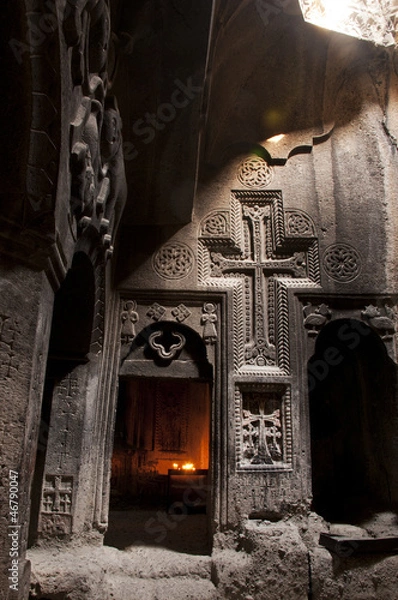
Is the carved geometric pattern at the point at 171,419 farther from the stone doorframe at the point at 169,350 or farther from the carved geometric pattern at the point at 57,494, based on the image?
the carved geometric pattern at the point at 57,494

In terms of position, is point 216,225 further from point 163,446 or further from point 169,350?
point 163,446

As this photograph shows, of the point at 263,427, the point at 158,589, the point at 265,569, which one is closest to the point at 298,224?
the point at 263,427

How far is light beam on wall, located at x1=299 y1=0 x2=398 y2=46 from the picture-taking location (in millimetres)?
4965

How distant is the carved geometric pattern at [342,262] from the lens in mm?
4605

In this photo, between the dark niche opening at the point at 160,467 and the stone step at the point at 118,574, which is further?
the dark niche opening at the point at 160,467

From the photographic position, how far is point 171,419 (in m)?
8.20

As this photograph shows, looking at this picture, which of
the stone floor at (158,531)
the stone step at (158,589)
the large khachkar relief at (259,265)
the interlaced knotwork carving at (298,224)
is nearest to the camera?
the stone step at (158,589)

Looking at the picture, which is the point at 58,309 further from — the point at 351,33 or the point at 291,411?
the point at 351,33

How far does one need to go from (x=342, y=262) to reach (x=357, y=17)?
2.89 metres

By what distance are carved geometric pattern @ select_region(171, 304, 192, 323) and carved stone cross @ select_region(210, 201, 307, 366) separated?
48cm

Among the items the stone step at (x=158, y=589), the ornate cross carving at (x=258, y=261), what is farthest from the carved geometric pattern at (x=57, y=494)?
the ornate cross carving at (x=258, y=261)

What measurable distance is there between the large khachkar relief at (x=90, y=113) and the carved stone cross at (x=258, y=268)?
191 centimetres

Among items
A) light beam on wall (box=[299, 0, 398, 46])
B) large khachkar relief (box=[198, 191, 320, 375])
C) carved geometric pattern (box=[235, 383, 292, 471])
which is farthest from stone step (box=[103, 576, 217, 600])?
light beam on wall (box=[299, 0, 398, 46])

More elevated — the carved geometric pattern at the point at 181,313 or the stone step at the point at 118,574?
the carved geometric pattern at the point at 181,313
